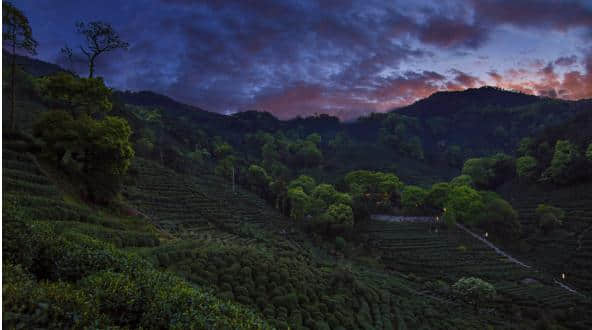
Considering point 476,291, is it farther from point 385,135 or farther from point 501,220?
point 385,135

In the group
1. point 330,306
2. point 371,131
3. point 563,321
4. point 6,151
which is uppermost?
point 371,131

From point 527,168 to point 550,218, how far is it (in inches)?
1189

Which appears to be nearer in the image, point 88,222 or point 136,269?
point 136,269

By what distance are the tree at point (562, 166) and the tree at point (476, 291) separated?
46315 millimetres

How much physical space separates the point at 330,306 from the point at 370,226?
1703 inches

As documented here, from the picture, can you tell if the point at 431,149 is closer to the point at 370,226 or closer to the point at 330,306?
the point at 370,226

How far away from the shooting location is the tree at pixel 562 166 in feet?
201

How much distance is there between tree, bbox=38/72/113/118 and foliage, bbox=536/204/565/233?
59.5 metres

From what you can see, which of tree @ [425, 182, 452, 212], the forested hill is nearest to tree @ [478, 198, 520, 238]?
tree @ [425, 182, 452, 212]

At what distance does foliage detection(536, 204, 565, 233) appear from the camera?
4800 centimetres

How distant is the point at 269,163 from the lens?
11062 cm

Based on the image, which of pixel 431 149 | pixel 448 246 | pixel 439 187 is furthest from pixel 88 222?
pixel 431 149

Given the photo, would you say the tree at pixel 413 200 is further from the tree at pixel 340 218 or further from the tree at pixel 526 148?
the tree at pixel 526 148

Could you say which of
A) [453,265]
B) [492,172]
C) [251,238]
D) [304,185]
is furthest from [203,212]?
[492,172]
